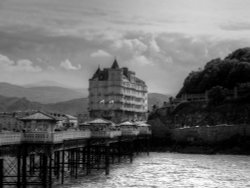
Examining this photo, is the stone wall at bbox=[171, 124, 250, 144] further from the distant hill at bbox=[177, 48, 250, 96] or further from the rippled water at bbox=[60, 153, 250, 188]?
the rippled water at bbox=[60, 153, 250, 188]

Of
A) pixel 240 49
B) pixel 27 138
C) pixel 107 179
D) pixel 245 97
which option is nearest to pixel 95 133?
pixel 107 179

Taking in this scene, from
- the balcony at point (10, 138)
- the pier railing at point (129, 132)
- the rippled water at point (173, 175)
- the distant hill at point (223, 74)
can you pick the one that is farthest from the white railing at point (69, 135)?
the distant hill at point (223, 74)

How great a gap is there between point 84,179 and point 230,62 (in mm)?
115717

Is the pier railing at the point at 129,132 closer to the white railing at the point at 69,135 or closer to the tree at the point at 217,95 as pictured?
the white railing at the point at 69,135

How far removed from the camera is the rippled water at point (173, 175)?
71250 millimetres

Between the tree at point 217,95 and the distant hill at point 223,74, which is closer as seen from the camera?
the tree at point 217,95

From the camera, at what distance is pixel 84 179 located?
241ft

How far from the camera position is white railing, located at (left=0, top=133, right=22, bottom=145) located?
49.3 meters

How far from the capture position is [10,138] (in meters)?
50.8

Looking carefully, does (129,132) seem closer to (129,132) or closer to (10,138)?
(129,132)

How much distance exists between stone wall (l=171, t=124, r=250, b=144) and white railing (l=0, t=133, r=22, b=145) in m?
95.3

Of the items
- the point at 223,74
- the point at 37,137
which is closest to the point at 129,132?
the point at 37,137

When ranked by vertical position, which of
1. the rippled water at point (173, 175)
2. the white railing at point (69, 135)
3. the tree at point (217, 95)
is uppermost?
the tree at point (217, 95)

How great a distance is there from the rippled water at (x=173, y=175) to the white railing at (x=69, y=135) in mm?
5228
